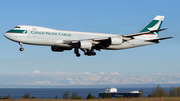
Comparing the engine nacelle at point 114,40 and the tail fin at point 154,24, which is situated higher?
the tail fin at point 154,24

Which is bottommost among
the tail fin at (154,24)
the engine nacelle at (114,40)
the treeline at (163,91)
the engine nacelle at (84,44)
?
the treeline at (163,91)

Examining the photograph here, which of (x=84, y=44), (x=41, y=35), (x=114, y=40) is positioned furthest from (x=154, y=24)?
(x=41, y=35)

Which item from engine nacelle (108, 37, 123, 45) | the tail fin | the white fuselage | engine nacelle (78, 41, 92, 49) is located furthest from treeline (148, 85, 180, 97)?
the white fuselage

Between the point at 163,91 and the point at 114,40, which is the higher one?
the point at 114,40

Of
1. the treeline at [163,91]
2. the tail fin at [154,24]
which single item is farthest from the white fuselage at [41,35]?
the treeline at [163,91]

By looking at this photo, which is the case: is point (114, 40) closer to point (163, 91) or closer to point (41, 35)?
point (41, 35)

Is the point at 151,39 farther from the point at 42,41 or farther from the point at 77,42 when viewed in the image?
the point at 42,41

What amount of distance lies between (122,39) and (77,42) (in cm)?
851

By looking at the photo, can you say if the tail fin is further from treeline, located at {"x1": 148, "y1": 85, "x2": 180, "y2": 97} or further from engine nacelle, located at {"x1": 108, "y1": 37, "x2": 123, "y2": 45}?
treeline, located at {"x1": 148, "y1": 85, "x2": 180, "y2": 97}

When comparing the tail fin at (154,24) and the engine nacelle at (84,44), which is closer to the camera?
the engine nacelle at (84,44)

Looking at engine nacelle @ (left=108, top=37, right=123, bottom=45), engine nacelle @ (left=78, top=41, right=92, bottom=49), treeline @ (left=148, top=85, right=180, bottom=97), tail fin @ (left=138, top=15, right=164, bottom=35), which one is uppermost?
tail fin @ (left=138, top=15, right=164, bottom=35)

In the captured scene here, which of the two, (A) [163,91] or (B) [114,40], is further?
(A) [163,91]

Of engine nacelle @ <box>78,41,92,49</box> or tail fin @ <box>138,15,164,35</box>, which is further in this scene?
tail fin @ <box>138,15,164,35</box>

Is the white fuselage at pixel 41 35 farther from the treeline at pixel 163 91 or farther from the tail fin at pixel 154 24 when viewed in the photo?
the treeline at pixel 163 91
